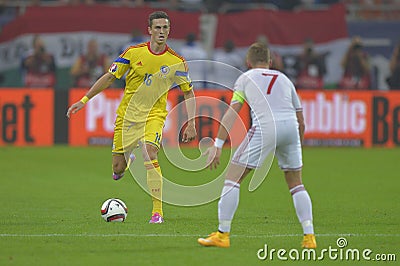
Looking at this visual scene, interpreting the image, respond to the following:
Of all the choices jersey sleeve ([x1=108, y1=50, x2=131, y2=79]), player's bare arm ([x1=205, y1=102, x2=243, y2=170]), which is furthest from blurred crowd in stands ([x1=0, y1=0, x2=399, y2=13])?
player's bare arm ([x1=205, y1=102, x2=243, y2=170])

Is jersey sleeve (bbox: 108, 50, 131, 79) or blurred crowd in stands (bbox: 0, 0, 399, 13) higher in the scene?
→ blurred crowd in stands (bbox: 0, 0, 399, 13)

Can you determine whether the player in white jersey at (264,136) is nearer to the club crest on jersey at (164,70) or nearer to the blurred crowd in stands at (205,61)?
the club crest on jersey at (164,70)

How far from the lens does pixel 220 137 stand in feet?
29.2

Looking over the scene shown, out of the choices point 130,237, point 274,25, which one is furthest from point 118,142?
point 274,25

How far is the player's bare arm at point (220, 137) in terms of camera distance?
8.75 metres

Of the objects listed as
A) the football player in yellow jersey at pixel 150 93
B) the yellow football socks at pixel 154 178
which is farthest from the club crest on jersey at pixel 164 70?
the yellow football socks at pixel 154 178

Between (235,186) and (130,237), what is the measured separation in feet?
4.86

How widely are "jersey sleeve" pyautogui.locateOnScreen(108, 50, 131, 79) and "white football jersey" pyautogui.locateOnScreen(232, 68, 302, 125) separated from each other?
2542mm

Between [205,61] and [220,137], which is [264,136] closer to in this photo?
[220,137]

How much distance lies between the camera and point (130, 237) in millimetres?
9930

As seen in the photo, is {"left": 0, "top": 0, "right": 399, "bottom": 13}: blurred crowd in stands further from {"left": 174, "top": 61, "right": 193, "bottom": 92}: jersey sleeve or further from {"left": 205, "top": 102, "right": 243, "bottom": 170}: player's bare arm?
{"left": 205, "top": 102, "right": 243, "bottom": 170}: player's bare arm

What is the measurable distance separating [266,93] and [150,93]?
284 cm

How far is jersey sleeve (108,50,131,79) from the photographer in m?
11.3

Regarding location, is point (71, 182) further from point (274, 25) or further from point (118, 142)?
point (274, 25)
